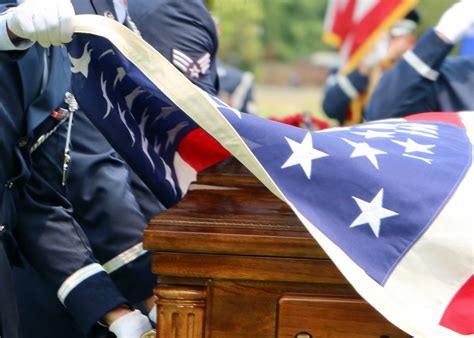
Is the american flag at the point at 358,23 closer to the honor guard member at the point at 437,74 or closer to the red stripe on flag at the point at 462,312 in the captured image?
the honor guard member at the point at 437,74

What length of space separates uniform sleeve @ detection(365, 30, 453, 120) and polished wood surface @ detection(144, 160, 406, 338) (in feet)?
6.08

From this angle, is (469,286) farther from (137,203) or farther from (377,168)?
(137,203)

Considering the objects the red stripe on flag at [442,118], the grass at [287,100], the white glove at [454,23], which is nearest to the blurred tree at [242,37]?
the grass at [287,100]

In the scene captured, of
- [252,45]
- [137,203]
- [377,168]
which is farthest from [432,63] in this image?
[252,45]

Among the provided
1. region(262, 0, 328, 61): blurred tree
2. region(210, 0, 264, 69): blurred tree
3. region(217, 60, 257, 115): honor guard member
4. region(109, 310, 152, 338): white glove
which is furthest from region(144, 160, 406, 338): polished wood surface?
region(262, 0, 328, 61): blurred tree

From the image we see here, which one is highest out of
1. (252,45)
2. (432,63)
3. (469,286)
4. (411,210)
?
(411,210)

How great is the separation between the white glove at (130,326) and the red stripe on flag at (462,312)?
0.64 meters

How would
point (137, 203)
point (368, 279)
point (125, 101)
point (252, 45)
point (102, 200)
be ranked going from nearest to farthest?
point (368, 279)
point (125, 101)
point (102, 200)
point (137, 203)
point (252, 45)

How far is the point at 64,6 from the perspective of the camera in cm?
182

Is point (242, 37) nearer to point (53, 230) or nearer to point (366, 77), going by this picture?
point (366, 77)

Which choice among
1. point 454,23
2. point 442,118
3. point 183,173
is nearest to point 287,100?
point 454,23

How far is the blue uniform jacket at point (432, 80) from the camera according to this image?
3469 mm

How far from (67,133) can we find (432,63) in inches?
70.2

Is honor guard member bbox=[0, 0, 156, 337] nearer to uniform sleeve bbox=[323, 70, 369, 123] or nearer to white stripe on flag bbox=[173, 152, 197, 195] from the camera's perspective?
white stripe on flag bbox=[173, 152, 197, 195]
